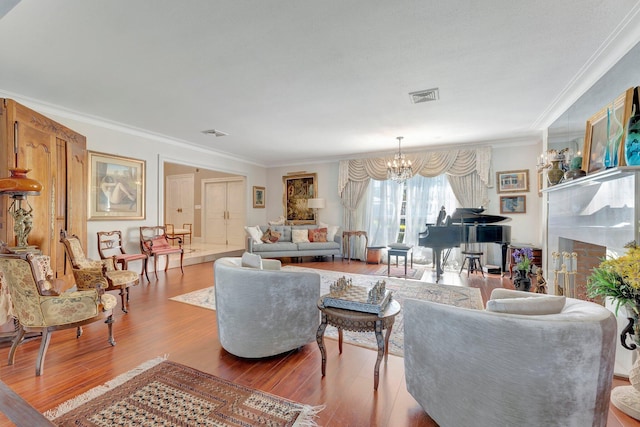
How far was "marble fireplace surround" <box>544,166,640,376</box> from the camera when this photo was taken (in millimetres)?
1972

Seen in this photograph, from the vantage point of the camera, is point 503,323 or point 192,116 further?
point 192,116

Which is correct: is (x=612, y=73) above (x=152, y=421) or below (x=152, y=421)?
above

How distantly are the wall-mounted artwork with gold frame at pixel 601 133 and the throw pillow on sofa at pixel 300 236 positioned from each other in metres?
5.35

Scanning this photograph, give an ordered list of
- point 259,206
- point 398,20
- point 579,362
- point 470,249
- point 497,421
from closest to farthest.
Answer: point 579,362, point 497,421, point 398,20, point 470,249, point 259,206

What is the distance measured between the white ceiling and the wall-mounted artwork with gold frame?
0.48 m

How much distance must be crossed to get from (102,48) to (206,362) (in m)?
2.91

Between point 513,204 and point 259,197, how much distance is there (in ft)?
21.1

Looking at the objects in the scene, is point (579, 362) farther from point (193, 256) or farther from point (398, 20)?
point (193, 256)

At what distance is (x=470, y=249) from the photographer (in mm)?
5797

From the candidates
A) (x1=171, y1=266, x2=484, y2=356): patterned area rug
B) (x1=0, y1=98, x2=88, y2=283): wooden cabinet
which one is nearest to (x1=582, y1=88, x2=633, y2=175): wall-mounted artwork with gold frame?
(x1=171, y1=266, x2=484, y2=356): patterned area rug

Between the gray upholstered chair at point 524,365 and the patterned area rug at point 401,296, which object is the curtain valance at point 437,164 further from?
the gray upholstered chair at point 524,365

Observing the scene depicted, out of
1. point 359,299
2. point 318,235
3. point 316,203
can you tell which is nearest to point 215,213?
point 316,203

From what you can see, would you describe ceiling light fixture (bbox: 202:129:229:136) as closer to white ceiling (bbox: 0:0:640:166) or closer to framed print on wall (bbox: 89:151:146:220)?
white ceiling (bbox: 0:0:640:166)

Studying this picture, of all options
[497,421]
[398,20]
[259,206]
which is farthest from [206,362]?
[259,206]
